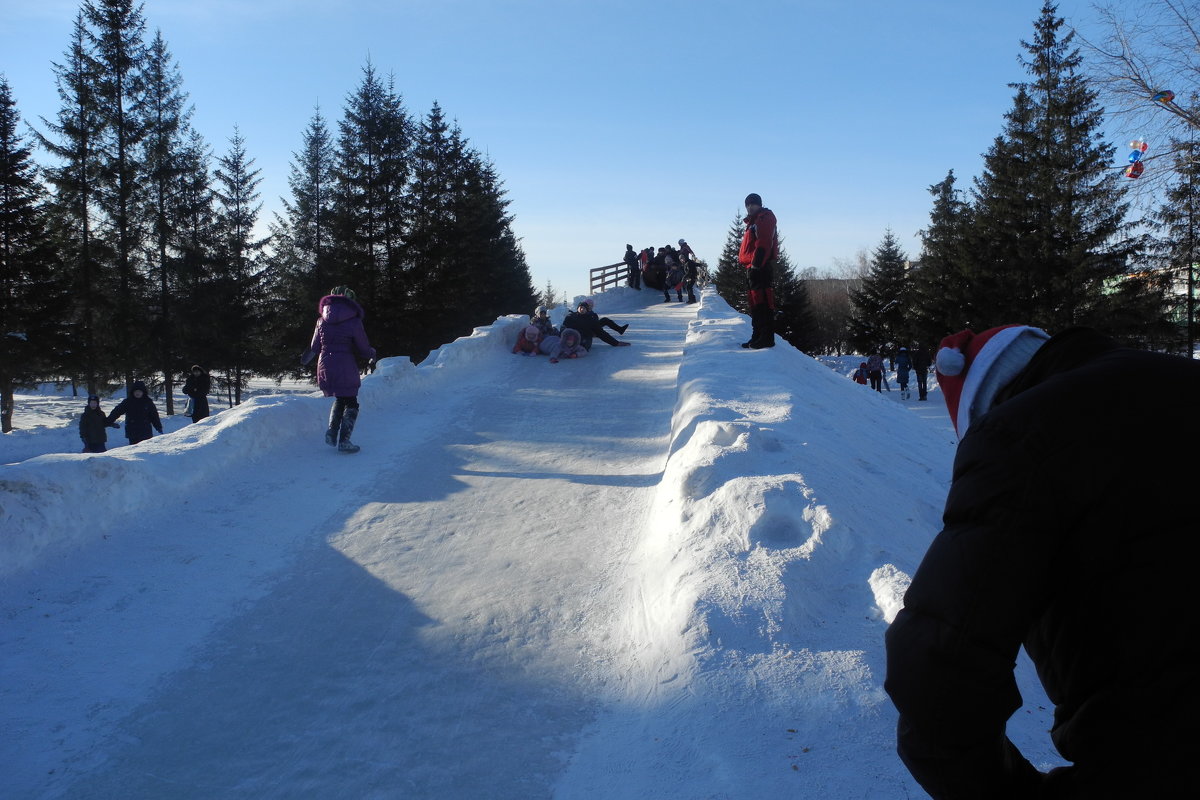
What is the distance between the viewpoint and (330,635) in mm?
4379

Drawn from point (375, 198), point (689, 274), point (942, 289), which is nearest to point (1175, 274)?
point (942, 289)

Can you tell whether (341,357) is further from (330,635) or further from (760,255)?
(760,255)

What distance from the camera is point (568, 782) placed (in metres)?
3.16

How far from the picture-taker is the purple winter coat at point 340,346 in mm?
8148

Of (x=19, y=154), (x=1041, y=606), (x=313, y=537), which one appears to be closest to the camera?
(x=1041, y=606)

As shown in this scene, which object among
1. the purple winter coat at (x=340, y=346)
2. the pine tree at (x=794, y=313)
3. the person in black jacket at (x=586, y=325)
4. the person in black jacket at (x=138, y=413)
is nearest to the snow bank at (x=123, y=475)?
the purple winter coat at (x=340, y=346)

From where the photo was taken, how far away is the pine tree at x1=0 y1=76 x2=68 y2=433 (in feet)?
77.7

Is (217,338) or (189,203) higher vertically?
(189,203)

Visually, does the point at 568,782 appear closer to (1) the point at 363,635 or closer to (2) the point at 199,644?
(1) the point at 363,635

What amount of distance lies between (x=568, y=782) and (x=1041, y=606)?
7.91 feet

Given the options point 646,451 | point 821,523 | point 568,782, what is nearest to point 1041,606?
point 568,782

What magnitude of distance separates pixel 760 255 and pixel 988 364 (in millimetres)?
9588

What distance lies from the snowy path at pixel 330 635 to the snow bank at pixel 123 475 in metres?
0.16

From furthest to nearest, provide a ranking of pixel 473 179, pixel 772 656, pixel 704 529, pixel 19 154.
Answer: pixel 473 179 → pixel 19 154 → pixel 704 529 → pixel 772 656
